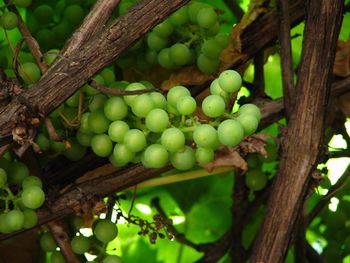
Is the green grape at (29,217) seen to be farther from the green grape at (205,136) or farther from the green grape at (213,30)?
the green grape at (213,30)

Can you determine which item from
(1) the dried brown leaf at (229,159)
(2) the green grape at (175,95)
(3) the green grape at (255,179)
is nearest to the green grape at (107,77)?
(2) the green grape at (175,95)

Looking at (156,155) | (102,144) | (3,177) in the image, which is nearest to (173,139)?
(156,155)

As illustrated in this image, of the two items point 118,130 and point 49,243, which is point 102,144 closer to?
point 118,130

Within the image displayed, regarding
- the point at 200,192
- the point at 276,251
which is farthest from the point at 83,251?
the point at 200,192

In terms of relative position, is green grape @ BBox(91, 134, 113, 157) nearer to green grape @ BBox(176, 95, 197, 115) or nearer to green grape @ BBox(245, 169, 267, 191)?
green grape @ BBox(176, 95, 197, 115)

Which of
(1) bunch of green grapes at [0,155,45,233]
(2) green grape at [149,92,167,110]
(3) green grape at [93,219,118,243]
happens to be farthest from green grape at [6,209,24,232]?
(2) green grape at [149,92,167,110]

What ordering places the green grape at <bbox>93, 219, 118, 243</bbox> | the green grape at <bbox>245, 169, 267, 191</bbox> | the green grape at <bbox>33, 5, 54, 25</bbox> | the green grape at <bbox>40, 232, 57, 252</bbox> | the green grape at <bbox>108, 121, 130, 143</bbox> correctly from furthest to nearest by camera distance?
the green grape at <bbox>245, 169, 267, 191</bbox> → the green grape at <bbox>33, 5, 54, 25</bbox> → the green grape at <bbox>40, 232, 57, 252</bbox> → the green grape at <bbox>93, 219, 118, 243</bbox> → the green grape at <bbox>108, 121, 130, 143</bbox>
